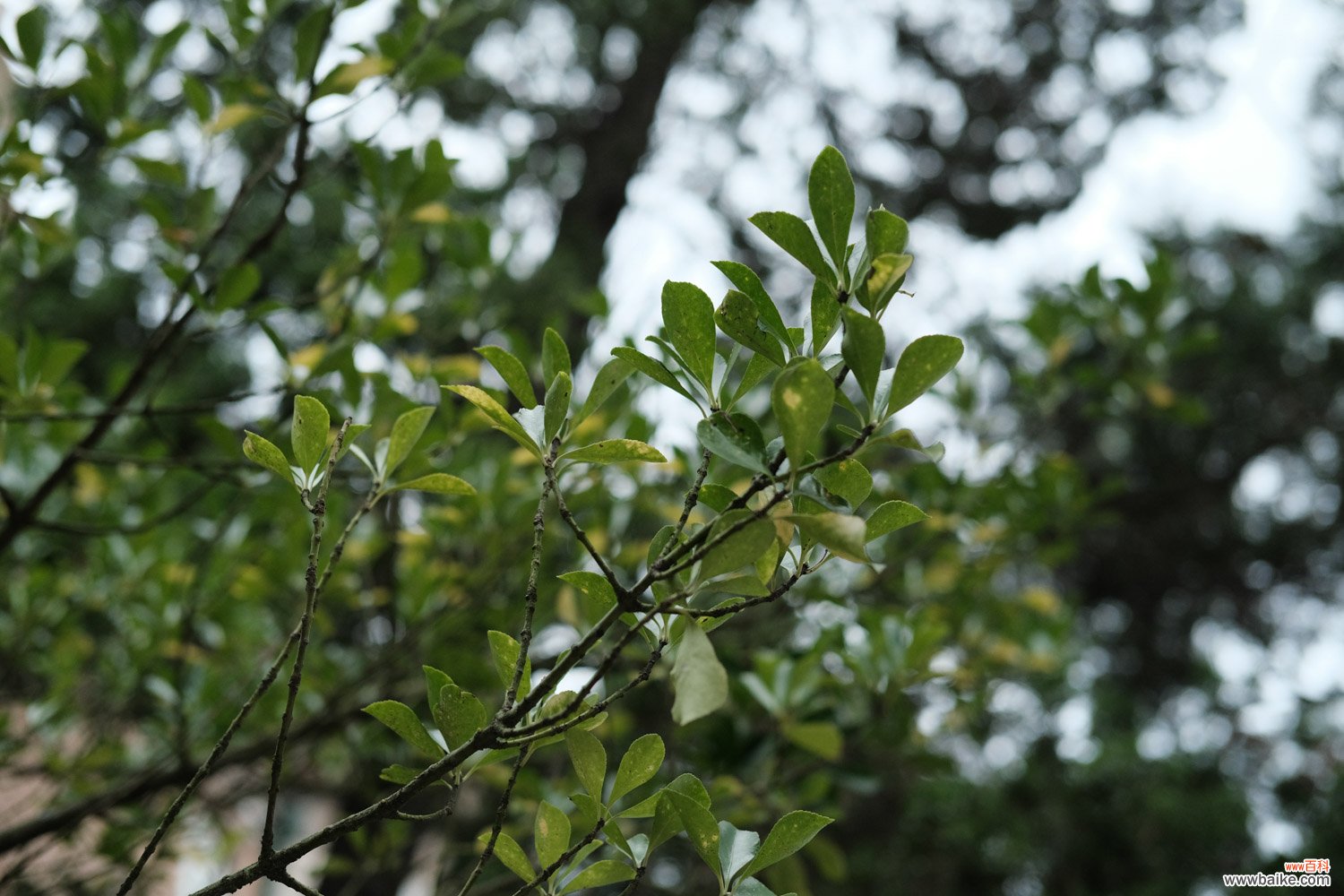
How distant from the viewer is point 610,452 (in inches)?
34.7

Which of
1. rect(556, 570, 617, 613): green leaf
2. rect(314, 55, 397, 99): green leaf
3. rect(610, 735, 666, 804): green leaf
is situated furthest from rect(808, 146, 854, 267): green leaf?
rect(314, 55, 397, 99): green leaf

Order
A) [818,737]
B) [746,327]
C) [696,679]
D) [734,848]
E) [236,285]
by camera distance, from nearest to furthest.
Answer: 1. [696,679]
2. [746,327]
3. [734,848]
4. [236,285]
5. [818,737]

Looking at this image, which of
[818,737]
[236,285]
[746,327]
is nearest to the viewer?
[746,327]

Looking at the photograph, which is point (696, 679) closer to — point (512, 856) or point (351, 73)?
point (512, 856)

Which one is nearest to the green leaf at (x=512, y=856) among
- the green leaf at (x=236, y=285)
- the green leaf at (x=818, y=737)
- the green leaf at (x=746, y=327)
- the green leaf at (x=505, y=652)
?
the green leaf at (x=505, y=652)

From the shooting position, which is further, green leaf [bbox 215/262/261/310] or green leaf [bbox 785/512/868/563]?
green leaf [bbox 215/262/261/310]

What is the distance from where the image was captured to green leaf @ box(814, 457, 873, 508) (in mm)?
821

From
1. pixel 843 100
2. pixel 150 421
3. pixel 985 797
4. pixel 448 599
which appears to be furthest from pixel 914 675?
pixel 843 100

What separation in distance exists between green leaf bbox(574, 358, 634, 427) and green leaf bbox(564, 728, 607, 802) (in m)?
0.29

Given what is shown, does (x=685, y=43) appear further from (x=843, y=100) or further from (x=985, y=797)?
(x=985, y=797)

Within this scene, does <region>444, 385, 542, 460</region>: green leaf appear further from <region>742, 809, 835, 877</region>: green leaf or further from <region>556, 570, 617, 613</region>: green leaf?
<region>742, 809, 835, 877</region>: green leaf

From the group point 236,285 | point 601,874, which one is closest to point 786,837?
point 601,874

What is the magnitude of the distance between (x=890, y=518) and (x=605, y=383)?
29cm

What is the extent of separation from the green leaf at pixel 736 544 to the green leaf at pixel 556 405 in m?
0.19
